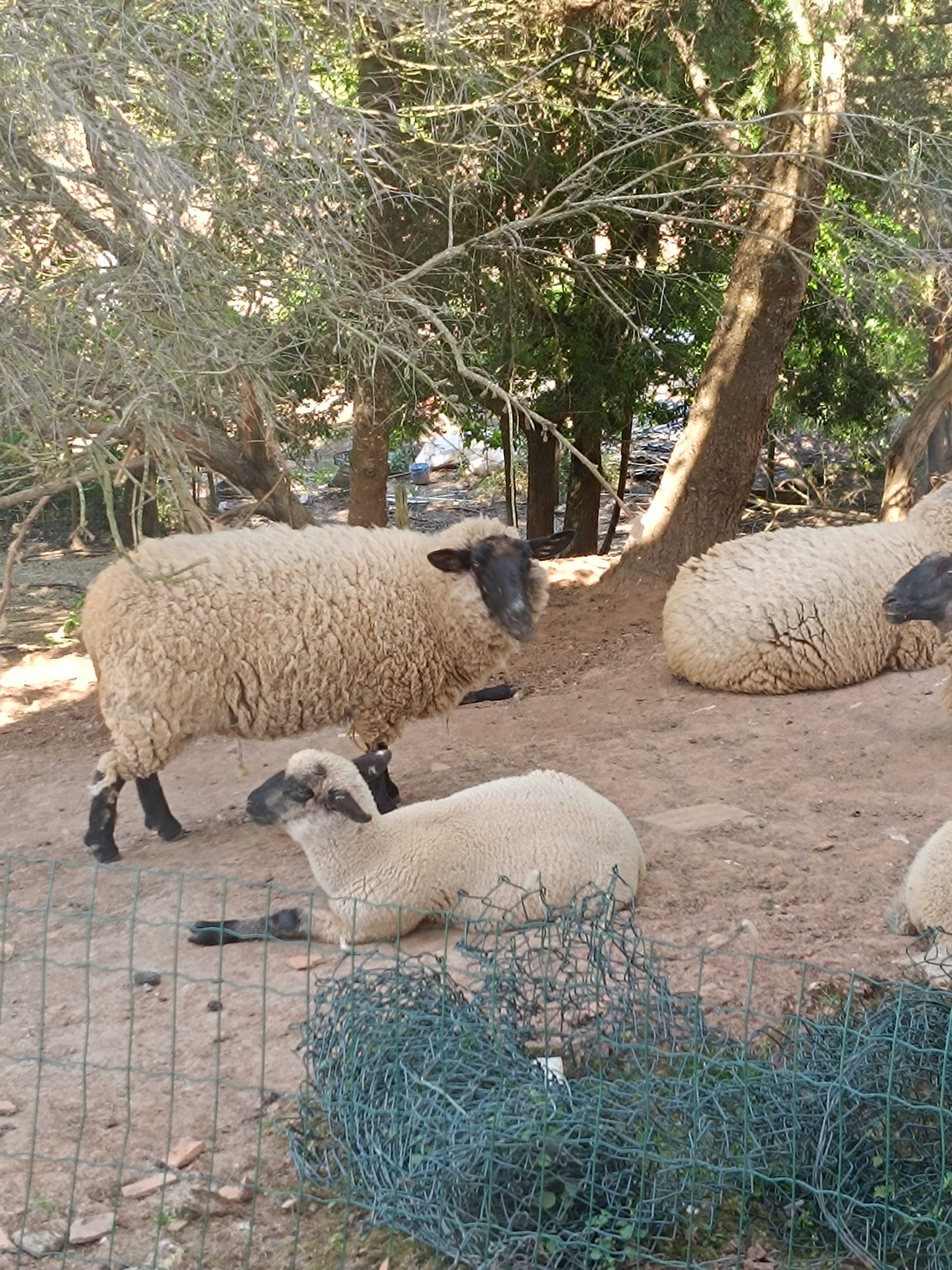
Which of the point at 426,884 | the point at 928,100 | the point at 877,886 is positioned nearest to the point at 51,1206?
the point at 426,884

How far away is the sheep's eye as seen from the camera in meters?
5.39

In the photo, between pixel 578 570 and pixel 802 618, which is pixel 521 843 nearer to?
pixel 802 618

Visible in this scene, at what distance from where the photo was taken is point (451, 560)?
7.29 meters

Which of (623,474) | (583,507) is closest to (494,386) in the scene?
(623,474)

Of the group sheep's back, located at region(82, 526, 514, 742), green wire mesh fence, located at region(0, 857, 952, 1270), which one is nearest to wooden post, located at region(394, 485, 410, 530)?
sheep's back, located at region(82, 526, 514, 742)

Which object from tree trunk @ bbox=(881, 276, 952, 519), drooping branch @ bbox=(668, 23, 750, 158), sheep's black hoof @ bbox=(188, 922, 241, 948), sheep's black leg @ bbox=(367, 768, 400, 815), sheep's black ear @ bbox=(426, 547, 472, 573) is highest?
drooping branch @ bbox=(668, 23, 750, 158)

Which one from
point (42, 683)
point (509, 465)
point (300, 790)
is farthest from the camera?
point (509, 465)

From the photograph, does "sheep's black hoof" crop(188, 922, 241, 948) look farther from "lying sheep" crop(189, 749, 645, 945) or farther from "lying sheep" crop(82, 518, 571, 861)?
"lying sheep" crop(82, 518, 571, 861)

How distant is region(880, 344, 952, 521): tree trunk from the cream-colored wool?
24.0 ft

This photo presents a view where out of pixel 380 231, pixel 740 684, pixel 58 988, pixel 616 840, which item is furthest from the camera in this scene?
pixel 380 231

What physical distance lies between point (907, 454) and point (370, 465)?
5.01 metres

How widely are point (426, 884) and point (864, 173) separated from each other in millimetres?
5135

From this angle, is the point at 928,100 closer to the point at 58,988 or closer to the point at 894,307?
the point at 894,307

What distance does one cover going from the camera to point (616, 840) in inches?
213
